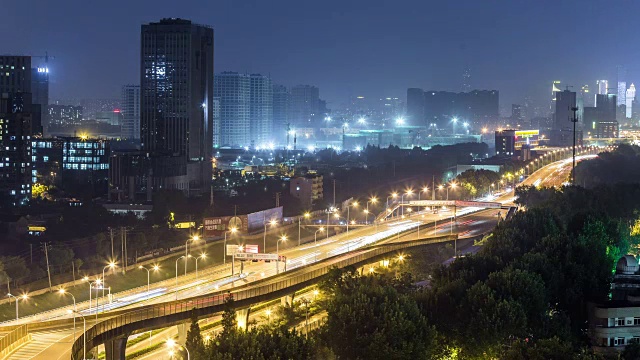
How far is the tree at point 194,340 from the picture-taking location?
655 inches

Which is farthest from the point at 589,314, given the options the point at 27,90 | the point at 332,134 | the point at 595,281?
the point at 332,134

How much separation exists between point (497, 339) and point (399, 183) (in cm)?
4450

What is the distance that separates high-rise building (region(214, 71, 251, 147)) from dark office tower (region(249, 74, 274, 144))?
143 centimetres

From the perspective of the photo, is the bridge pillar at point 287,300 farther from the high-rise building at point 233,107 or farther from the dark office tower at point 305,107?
the dark office tower at point 305,107

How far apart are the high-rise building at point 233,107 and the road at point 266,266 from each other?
67306 millimetres

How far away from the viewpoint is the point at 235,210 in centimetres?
3888

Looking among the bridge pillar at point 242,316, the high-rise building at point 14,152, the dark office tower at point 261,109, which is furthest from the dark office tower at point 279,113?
the bridge pillar at point 242,316

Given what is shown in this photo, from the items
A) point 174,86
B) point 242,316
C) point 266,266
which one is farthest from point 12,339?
point 174,86

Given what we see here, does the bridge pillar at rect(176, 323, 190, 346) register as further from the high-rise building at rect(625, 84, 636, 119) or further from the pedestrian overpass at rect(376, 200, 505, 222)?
the high-rise building at rect(625, 84, 636, 119)

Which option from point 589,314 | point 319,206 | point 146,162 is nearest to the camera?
point 589,314

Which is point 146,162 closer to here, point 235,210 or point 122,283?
point 235,210

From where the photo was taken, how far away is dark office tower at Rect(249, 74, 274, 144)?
120 metres

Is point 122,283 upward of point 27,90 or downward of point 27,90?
downward

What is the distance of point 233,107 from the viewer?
11550cm
